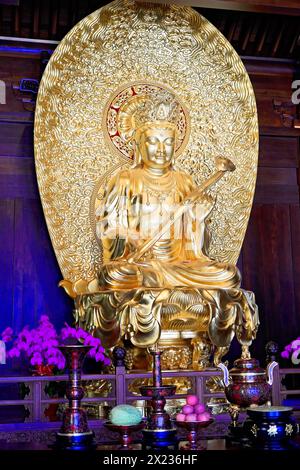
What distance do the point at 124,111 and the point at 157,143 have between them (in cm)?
39

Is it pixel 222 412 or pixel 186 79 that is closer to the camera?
pixel 222 412

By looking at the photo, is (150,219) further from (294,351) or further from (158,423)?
(158,423)

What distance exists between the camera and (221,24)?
5.74m

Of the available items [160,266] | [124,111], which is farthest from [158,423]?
[124,111]

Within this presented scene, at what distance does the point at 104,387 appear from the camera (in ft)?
14.5

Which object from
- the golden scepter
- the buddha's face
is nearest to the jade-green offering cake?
the golden scepter

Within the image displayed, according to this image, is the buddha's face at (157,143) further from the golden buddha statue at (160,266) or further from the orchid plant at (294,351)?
the orchid plant at (294,351)

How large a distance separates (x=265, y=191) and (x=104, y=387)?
7.67ft

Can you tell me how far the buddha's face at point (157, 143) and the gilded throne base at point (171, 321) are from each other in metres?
1.27

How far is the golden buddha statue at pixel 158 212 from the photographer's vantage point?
4.65m

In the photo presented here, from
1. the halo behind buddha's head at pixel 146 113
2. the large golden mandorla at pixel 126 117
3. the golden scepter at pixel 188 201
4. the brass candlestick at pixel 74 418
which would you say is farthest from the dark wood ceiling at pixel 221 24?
the brass candlestick at pixel 74 418

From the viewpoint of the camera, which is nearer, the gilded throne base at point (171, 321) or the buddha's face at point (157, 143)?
the gilded throne base at point (171, 321)
